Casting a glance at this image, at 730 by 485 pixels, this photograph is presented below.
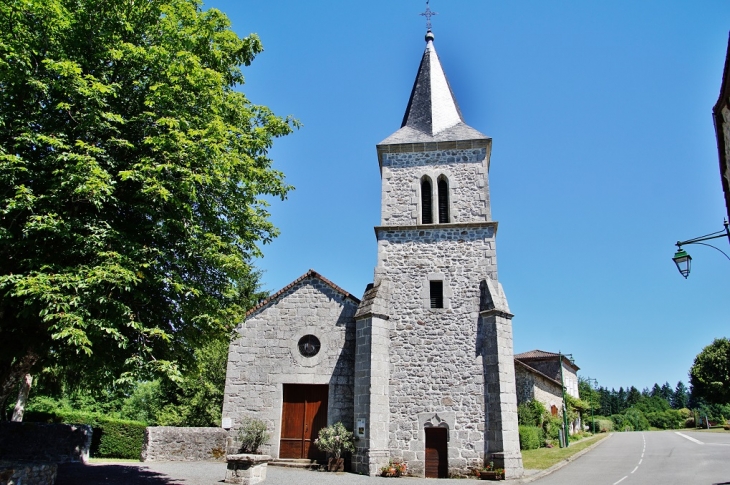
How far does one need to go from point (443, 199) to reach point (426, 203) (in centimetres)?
65

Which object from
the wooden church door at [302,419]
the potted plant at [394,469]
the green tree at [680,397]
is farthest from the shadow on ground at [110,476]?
the green tree at [680,397]

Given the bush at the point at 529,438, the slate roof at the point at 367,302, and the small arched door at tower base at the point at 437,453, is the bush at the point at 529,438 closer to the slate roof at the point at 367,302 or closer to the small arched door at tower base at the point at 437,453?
the small arched door at tower base at the point at 437,453

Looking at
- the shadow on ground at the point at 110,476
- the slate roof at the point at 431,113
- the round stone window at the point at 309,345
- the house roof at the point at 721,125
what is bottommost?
the shadow on ground at the point at 110,476

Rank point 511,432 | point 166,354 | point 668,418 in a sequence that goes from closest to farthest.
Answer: point 166,354 < point 511,432 < point 668,418

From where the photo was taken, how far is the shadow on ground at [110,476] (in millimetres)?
10258

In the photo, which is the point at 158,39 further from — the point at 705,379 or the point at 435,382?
the point at 705,379

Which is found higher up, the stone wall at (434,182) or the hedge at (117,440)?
the stone wall at (434,182)

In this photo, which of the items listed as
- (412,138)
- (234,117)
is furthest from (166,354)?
(412,138)

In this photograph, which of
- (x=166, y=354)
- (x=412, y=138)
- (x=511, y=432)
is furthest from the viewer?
(x=412, y=138)

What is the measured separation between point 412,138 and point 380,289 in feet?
20.5

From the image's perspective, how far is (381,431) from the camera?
13.9m

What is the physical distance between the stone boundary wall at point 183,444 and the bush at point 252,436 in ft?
2.34

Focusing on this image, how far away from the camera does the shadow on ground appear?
10.3m

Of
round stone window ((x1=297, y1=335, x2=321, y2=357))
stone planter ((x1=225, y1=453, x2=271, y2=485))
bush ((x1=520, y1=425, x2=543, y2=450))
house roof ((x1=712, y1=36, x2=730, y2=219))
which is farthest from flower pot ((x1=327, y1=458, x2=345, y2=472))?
house roof ((x1=712, y1=36, x2=730, y2=219))
